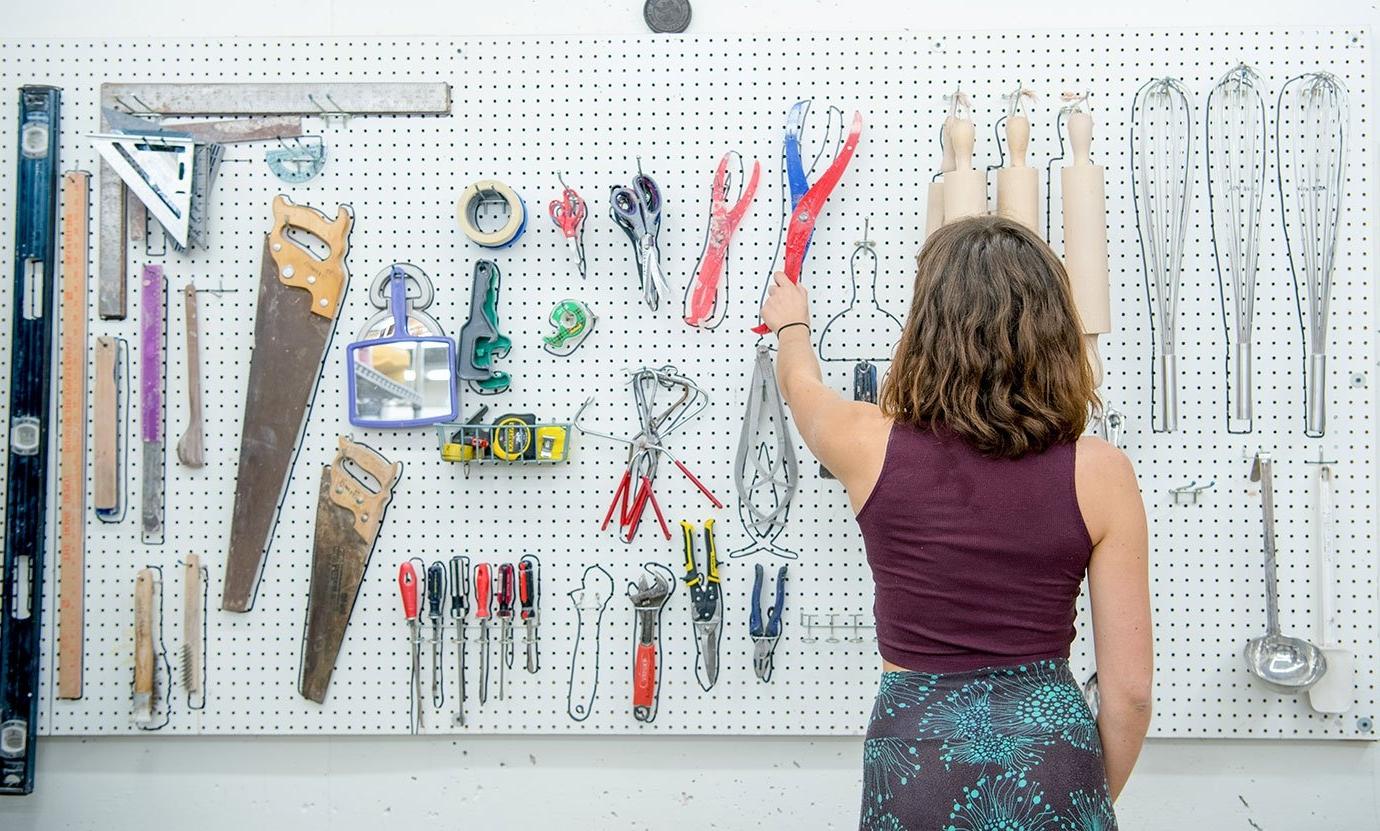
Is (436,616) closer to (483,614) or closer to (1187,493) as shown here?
(483,614)

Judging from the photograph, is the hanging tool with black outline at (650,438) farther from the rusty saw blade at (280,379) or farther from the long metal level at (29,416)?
the long metal level at (29,416)

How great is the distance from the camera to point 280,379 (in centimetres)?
174

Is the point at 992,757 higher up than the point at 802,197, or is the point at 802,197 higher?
the point at 802,197

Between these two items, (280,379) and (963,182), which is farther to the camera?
(280,379)

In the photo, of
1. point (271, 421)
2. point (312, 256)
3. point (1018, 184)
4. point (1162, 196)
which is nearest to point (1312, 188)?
point (1162, 196)

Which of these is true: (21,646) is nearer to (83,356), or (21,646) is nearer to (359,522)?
(83,356)

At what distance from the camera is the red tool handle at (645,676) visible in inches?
66.4

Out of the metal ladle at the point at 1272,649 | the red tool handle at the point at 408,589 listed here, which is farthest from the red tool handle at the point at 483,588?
the metal ladle at the point at 1272,649

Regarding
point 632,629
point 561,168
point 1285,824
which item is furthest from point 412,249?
point 1285,824

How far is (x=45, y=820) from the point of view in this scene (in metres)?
1.78

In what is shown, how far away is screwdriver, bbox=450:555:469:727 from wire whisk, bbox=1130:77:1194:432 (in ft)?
3.96

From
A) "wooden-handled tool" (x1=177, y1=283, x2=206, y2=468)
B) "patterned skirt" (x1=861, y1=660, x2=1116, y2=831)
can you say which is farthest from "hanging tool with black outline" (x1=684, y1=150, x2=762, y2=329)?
"wooden-handled tool" (x1=177, y1=283, x2=206, y2=468)

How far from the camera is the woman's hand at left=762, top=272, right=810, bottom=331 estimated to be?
5.14ft

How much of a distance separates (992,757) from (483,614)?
3.00 ft
